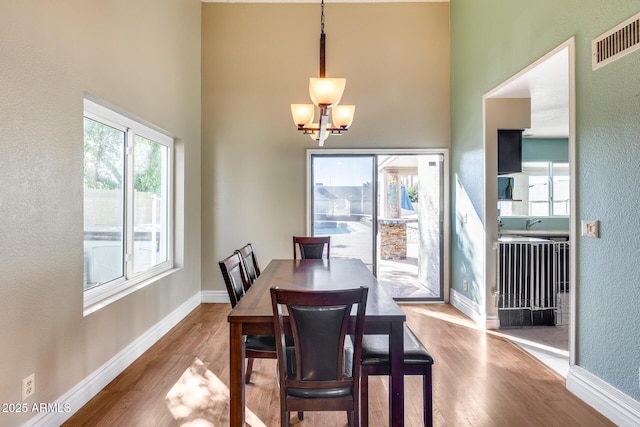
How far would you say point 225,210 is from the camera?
15.5 ft

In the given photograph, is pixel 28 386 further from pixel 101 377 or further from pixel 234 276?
pixel 234 276

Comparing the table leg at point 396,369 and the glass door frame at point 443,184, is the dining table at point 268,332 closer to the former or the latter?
the table leg at point 396,369

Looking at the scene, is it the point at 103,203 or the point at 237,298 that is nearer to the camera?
the point at 237,298

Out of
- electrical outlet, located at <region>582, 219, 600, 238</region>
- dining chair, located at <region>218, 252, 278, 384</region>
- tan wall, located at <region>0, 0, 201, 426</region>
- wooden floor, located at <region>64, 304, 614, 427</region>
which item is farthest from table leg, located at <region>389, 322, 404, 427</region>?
tan wall, located at <region>0, 0, 201, 426</region>

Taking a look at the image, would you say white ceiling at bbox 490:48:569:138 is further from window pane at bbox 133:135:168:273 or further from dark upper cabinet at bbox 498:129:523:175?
window pane at bbox 133:135:168:273

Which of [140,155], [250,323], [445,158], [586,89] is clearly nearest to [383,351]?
[250,323]

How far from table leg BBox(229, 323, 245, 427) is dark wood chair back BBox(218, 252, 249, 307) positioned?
16.9 inches

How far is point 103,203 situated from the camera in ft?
9.11

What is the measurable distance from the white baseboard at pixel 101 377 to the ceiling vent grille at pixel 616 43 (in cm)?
387

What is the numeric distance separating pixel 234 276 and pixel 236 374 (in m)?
0.70

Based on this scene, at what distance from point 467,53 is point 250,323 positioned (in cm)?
400

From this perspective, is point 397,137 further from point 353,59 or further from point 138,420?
point 138,420

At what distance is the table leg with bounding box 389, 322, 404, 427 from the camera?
5.74 feet

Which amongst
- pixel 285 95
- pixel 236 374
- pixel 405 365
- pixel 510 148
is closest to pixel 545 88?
pixel 510 148
